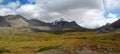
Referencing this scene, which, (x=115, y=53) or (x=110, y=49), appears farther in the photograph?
(x=110, y=49)

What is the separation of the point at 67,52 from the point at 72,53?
6.03 ft

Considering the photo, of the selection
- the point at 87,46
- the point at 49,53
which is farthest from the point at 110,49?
the point at 49,53

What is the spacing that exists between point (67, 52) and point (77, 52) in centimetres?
263

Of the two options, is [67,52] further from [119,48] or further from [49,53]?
[119,48]

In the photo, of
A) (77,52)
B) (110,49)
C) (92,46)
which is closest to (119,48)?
(110,49)

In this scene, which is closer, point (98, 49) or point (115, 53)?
point (115, 53)

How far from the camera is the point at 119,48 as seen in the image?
59.8 meters

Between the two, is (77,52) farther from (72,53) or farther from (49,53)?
(49,53)

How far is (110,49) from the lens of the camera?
59.0 m

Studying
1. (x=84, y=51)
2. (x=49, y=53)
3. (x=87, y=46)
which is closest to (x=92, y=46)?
(x=87, y=46)

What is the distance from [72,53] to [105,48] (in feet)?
30.0

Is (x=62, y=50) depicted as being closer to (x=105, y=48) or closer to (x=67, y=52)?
(x=67, y=52)

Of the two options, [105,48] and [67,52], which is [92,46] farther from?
[67,52]

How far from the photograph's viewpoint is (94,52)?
56.6m
